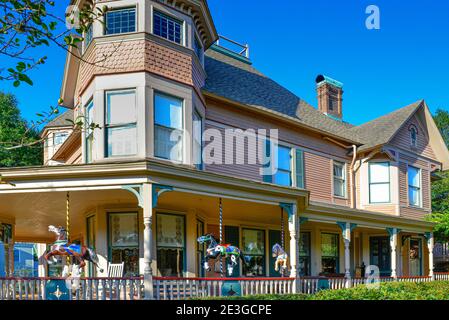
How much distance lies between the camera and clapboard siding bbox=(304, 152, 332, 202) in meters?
19.8

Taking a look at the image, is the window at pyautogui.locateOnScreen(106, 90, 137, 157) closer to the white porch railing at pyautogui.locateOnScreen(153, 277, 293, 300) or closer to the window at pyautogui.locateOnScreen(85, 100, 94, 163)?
the window at pyautogui.locateOnScreen(85, 100, 94, 163)

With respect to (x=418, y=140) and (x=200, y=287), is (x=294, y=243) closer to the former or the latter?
(x=200, y=287)

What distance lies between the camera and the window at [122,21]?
13.7m

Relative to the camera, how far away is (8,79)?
280 inches

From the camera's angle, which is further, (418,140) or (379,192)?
(418,140)

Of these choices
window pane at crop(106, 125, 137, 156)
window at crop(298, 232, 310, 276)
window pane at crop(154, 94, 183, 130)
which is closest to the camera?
window pane at crop(106, 125, 137, 156)

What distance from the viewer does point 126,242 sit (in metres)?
13.6

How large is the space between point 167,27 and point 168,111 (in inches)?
96.3

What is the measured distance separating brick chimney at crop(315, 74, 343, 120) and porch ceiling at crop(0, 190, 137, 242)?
15431 mm

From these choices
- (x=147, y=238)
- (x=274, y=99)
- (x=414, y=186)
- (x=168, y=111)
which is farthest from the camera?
(x=414, y=186)

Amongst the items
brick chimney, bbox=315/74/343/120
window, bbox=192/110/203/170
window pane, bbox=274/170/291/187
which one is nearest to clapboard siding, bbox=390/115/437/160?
brick chimney, bbox=315/74/343/120

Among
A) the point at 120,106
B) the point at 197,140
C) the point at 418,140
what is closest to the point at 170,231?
the point at 197,140

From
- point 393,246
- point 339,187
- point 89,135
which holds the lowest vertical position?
point 393,246

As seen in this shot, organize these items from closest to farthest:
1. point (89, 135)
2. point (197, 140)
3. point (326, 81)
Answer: point (89, 135)
point (197, 140)
point (326, 81)
